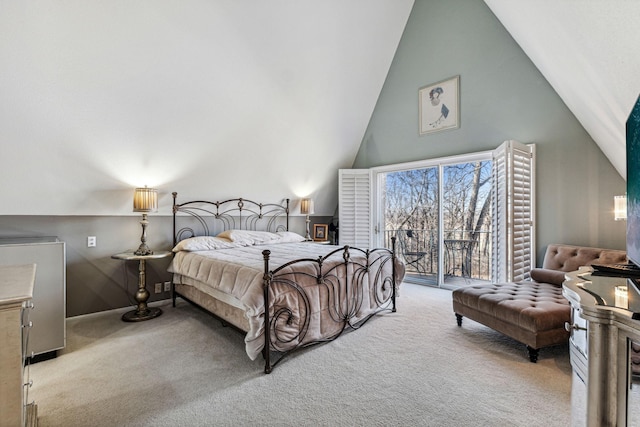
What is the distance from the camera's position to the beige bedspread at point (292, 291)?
2.41 meters

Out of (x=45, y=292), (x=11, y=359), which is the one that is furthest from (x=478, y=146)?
(x=45, y=292)

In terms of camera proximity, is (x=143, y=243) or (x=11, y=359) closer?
(x=11, y=359)

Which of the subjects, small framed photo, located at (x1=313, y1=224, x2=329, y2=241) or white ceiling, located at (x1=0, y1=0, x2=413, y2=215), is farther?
small framed photo, located at (x1=313, y1=224, x2=329, y2=241)

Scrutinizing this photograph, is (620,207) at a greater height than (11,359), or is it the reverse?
(620,207)

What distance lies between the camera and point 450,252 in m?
5.27

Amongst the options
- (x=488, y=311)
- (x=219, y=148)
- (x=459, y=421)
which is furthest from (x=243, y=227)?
(x=459, y=421)

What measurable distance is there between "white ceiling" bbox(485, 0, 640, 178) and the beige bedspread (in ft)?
8.16

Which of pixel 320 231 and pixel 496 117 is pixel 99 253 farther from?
pixel 496 117

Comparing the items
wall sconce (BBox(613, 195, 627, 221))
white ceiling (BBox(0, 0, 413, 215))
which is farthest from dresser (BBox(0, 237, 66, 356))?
wall sconce (BBox(613, 195, 627, 221))

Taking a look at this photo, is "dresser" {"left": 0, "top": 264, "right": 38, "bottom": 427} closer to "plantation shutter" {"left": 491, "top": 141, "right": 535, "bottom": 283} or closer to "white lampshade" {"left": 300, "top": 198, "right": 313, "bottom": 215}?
"plantation shutter" {"left": 491, "top": 141, "right": 535, "bottom": 283}

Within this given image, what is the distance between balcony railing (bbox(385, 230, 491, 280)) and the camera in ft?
16.4

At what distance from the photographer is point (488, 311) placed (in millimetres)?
2883

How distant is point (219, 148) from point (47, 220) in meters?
2.09

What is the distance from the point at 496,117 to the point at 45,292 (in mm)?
5392
